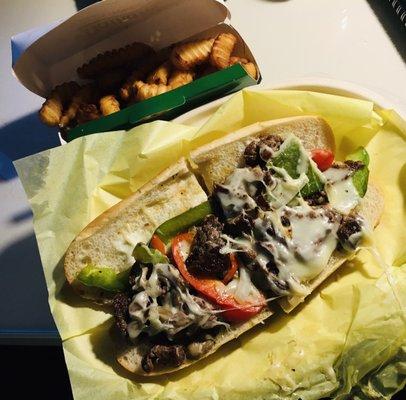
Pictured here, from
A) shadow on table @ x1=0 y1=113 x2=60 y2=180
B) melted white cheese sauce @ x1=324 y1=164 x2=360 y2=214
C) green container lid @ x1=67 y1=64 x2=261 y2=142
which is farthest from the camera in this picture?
shadow on table @ x1=0 y1=113 x2=60 y2=180

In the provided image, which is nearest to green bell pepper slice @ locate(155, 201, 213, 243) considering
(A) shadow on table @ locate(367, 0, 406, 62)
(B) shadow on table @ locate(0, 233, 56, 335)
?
(B) shadow on table @ locate(0, 233, 56, 335)

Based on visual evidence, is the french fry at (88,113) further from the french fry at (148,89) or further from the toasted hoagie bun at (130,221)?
the toasted hoagie bun at (130,221)

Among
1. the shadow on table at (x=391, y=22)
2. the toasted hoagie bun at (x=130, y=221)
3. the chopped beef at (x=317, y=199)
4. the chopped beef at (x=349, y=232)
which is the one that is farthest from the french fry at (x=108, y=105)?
the shadow on table at (x=391, y=22)

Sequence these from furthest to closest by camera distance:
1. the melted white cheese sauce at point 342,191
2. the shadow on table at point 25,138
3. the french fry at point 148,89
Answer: the shadow on table at point 25,138 → the french fry at point 148,89 → the melted white cheese sauce at point 342,191

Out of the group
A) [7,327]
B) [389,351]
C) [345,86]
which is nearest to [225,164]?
[345,86]

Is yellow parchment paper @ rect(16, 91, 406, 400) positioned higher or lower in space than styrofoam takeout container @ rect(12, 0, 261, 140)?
lower

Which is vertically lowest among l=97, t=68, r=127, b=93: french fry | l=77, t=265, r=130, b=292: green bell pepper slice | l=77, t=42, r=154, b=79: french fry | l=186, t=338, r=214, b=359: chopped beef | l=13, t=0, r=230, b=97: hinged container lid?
l=186, t=338, r=214, b=359: chopped beef

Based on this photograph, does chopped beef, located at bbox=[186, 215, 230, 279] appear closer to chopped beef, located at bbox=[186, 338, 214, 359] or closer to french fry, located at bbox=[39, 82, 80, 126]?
chopped beef, located at bbox=[186, 338, 214, 359]
